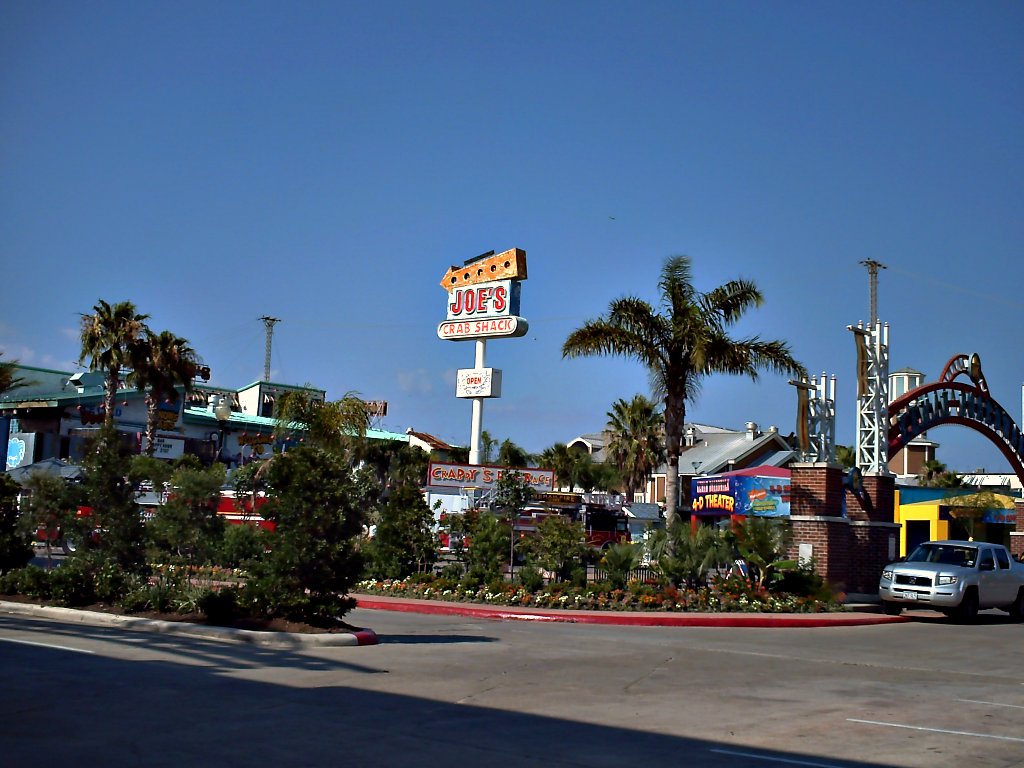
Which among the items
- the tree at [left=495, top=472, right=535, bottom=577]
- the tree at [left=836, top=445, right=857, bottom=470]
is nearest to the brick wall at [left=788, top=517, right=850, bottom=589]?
the tree at [left=495, top=472, right=535, bottom=577]

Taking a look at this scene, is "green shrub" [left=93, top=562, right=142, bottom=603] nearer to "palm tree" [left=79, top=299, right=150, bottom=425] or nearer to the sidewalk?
the sidewalk

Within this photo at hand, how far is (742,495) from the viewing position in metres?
34.3

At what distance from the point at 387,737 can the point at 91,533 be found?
407 inches

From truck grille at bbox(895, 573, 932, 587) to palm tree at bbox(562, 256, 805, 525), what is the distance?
5461mm

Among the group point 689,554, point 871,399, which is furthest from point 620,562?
point 871,399

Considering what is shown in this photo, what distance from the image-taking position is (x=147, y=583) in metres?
16.8

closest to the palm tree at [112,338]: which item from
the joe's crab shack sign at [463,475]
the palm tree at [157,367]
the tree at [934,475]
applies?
the palm tree at [157,367]

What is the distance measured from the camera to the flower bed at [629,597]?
22547 mm

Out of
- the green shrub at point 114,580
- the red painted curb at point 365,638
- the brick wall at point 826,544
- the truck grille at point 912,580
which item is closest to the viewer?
the red painted curb at point 365,638

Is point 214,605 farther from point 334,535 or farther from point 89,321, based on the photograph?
point 89,321

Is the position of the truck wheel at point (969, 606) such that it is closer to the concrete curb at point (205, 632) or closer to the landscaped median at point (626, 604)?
the landscaped median at point (626, 604)

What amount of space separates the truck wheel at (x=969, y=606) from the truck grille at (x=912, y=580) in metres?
0.81

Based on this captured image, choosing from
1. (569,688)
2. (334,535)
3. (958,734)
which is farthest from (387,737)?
(334,535)

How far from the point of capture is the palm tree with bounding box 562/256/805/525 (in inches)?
1071
